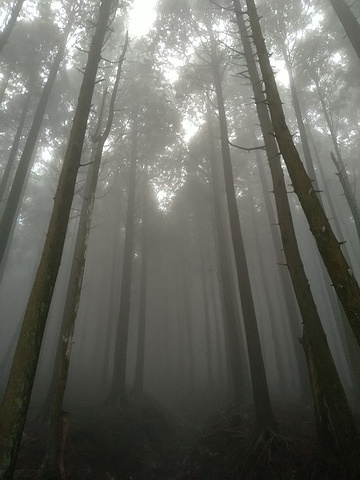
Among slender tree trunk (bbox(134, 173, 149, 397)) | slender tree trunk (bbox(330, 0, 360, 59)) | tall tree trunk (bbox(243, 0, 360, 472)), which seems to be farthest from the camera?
slender tree trunk (bbox(134, 173, 149, 397))

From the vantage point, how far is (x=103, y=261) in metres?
27.7

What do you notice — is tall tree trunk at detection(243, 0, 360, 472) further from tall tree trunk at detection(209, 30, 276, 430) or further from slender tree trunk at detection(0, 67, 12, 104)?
slender tree trunk at detection(0, 67, 12, 104)

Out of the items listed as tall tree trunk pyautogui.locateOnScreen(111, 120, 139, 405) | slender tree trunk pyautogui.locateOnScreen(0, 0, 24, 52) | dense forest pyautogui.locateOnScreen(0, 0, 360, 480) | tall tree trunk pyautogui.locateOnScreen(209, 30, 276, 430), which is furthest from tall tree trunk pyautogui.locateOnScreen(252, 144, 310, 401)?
slender tree trunk pyautogui.locateOnScreen(0, 0, 24, 52)

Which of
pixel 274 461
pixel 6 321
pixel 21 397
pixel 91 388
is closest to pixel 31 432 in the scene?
pixel 21 397

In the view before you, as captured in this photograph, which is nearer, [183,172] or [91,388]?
[91,388]

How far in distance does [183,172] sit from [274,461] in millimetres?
15323

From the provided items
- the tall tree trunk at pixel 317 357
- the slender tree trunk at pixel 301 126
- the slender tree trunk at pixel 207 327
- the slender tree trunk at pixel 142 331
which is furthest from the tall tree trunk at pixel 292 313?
the slender tree trunk at pixel 207 327

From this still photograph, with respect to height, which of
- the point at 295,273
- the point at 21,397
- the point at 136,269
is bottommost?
the point at 21,397

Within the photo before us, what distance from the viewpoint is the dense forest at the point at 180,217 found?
15.7ft

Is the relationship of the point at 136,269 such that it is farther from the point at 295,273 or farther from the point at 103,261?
the point at 295,273

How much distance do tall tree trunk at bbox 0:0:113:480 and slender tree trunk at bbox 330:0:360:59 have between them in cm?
735

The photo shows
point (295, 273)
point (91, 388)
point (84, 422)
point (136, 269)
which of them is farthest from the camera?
point (136, 269)

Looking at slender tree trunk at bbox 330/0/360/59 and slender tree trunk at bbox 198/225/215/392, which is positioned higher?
slender tree trunk at bbox 330/0/360/59

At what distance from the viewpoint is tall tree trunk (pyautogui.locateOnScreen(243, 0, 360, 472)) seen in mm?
4195
